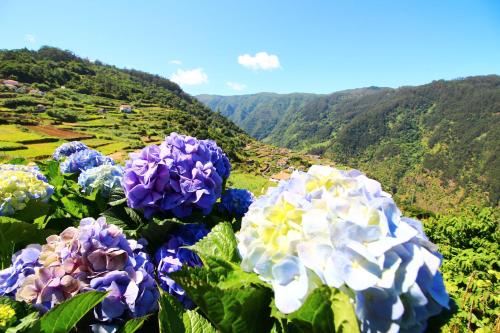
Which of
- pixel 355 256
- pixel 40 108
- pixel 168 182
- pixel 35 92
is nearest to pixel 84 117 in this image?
pixel 40 108

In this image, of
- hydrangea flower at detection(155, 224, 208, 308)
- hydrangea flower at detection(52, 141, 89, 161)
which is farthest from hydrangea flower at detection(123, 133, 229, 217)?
hydrangea flower at detection(52, 141, 89, 161)

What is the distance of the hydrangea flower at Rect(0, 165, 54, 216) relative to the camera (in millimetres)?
2197

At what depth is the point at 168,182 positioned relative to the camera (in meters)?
2.06

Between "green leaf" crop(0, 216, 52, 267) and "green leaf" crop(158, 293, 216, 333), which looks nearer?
"green leaf" crop(158, 293, 216, 333)

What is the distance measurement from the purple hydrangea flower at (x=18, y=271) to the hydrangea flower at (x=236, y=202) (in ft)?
3.99

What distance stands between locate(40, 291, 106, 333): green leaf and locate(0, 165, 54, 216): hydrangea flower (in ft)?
4.42

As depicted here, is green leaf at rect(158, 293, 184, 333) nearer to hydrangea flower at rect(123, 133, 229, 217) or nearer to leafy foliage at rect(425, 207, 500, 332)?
hydrangea flower at rect(123, 133, 229, 217)

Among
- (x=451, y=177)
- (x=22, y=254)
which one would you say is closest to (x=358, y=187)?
(x=22, y=254)

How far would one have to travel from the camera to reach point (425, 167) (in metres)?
178

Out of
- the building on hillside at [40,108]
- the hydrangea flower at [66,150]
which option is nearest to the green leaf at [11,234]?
the hydrangea flower at [66,150]

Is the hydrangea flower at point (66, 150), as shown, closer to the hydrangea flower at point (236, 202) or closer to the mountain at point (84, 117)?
the hydrangea flower at point (236, 202)

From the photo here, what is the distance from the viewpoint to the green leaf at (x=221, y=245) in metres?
1.42

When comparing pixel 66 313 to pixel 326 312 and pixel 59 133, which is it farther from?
pixel 59 133

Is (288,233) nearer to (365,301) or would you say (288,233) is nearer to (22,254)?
(365,301)
